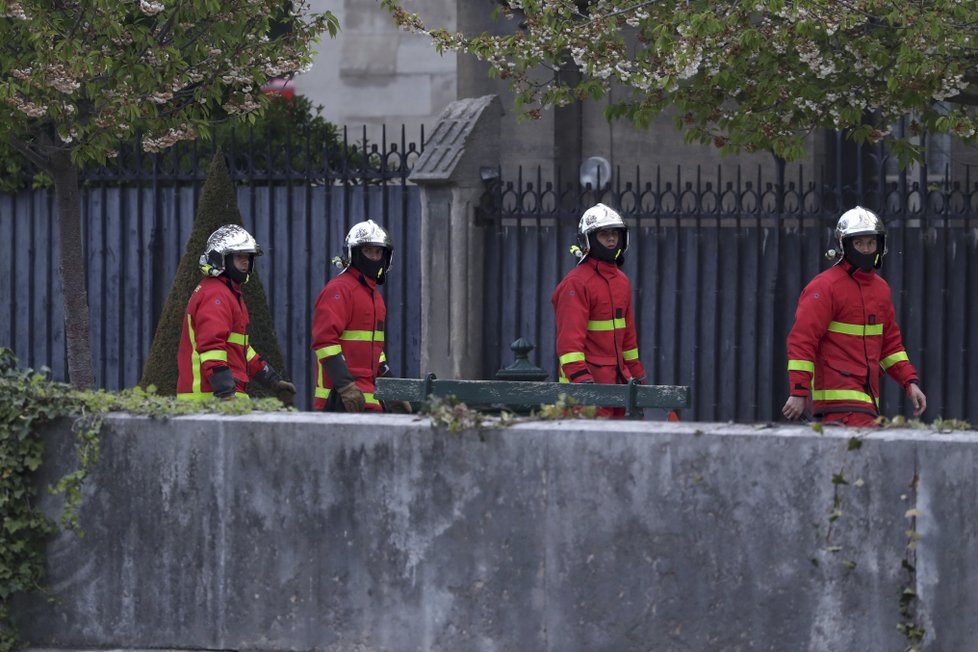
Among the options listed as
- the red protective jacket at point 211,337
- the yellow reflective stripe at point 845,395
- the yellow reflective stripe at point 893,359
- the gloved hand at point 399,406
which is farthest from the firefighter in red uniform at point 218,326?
the yellow reflective stripe at point 893,359

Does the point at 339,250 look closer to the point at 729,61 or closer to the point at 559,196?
the point at 559,196

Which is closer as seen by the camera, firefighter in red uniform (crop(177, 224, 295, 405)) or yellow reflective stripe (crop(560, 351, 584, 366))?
firefighter in red uniform (crop(177, 224, 295, 405))

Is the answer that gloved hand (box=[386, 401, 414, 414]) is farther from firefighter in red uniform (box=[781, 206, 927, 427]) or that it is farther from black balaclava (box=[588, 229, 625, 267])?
firefighter in red uniform (box=[781, 206, 927, 427])

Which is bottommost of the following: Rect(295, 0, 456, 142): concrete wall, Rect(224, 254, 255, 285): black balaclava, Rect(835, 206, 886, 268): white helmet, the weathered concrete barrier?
the weathered concrete barrier

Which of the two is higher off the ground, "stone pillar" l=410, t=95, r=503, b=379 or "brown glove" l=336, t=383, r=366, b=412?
"stone pillar" l=410, t=95, r=503, b=379

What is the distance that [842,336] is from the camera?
28.9 feet

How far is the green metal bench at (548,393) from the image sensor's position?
23.4ft

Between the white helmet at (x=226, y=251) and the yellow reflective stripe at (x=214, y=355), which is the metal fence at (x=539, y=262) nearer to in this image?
the white helmet at (x=226, y=251)

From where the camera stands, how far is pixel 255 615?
19.8 ft

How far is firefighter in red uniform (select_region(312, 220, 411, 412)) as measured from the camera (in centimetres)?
933

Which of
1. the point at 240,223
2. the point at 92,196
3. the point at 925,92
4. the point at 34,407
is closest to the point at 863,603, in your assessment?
the point at 34,407

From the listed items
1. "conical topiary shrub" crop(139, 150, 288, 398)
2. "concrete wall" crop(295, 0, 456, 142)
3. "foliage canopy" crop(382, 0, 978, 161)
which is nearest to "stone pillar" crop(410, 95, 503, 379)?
"foliage canopy" crop(382, 0, 978, 161)

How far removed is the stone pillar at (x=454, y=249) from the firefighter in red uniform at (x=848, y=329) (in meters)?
3.70

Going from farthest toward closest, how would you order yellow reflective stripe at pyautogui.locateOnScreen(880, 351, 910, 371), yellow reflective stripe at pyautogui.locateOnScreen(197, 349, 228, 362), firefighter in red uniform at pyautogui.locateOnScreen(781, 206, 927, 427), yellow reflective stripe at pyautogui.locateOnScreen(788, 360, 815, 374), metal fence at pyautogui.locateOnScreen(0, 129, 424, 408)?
metal fence at pyautogui.locateOnScreen(0, 129, 424, 408) → yellow reflective stripe at pyautogui.locateOnScreen(880, 351, 910, 371) → yellow reflective stripe at pyautogui.locateOnScreen(197, 349, 228, 362) → firefighter in red uniform at pyautogui.locateOnScreen(781, 206, 927, 427) → yellow reflective stripe at pyautogui.locateOnScreen(788, 360, 815, 374)
